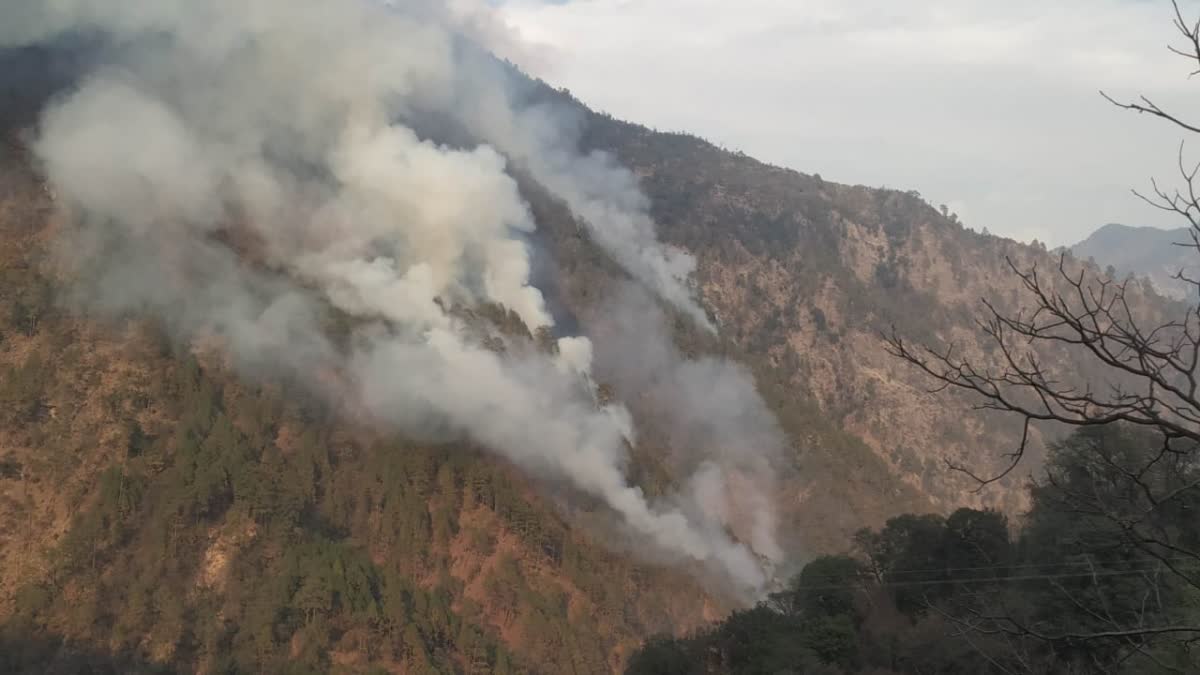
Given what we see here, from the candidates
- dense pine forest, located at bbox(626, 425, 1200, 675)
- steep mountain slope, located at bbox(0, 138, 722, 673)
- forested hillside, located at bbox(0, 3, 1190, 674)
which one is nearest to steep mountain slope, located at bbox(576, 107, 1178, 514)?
forested hillside, located at bbox(0, 3, 1190, 674)

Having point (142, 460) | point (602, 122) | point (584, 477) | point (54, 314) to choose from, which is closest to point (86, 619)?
point (142, 460)

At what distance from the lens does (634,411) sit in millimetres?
80125

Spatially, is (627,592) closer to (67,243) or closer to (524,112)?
(67,243)

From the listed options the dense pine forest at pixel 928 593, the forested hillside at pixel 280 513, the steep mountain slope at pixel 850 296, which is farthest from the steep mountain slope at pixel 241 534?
the steep mountain slope at pixel 850 296

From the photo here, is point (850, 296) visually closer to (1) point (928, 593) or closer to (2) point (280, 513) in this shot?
(2) point (280, 513)

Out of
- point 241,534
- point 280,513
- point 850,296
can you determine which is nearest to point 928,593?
point 280,513

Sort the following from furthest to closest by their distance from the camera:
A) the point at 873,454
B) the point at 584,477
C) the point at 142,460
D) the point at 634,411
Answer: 1. the point at 873,454
2. the point at 634,411
3. the point at 584,477
4. the point at 142,460

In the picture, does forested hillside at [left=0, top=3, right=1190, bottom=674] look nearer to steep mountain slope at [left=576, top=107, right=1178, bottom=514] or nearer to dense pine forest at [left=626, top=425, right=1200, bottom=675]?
dense pine forest at [left=626, top=425, right=1200, bottom=675]

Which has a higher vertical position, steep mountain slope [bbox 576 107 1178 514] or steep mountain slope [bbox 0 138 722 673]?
steep mountain slope [bbox 576 107 1178 514]

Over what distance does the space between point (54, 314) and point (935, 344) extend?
94.7 m

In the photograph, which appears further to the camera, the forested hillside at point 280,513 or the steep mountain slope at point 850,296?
the steep mountain slope at point 850,296

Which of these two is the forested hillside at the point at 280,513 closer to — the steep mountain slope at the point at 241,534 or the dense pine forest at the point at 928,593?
the steep mountain slope at the point at 241,534

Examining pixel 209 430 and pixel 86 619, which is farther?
pixel 209 430

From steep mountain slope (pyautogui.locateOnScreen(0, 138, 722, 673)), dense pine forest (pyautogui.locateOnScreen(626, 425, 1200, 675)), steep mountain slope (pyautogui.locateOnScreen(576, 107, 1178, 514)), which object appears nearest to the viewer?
dense pine forest (pyautogui.locateOnScreen(626, 425, 1200, 675))
